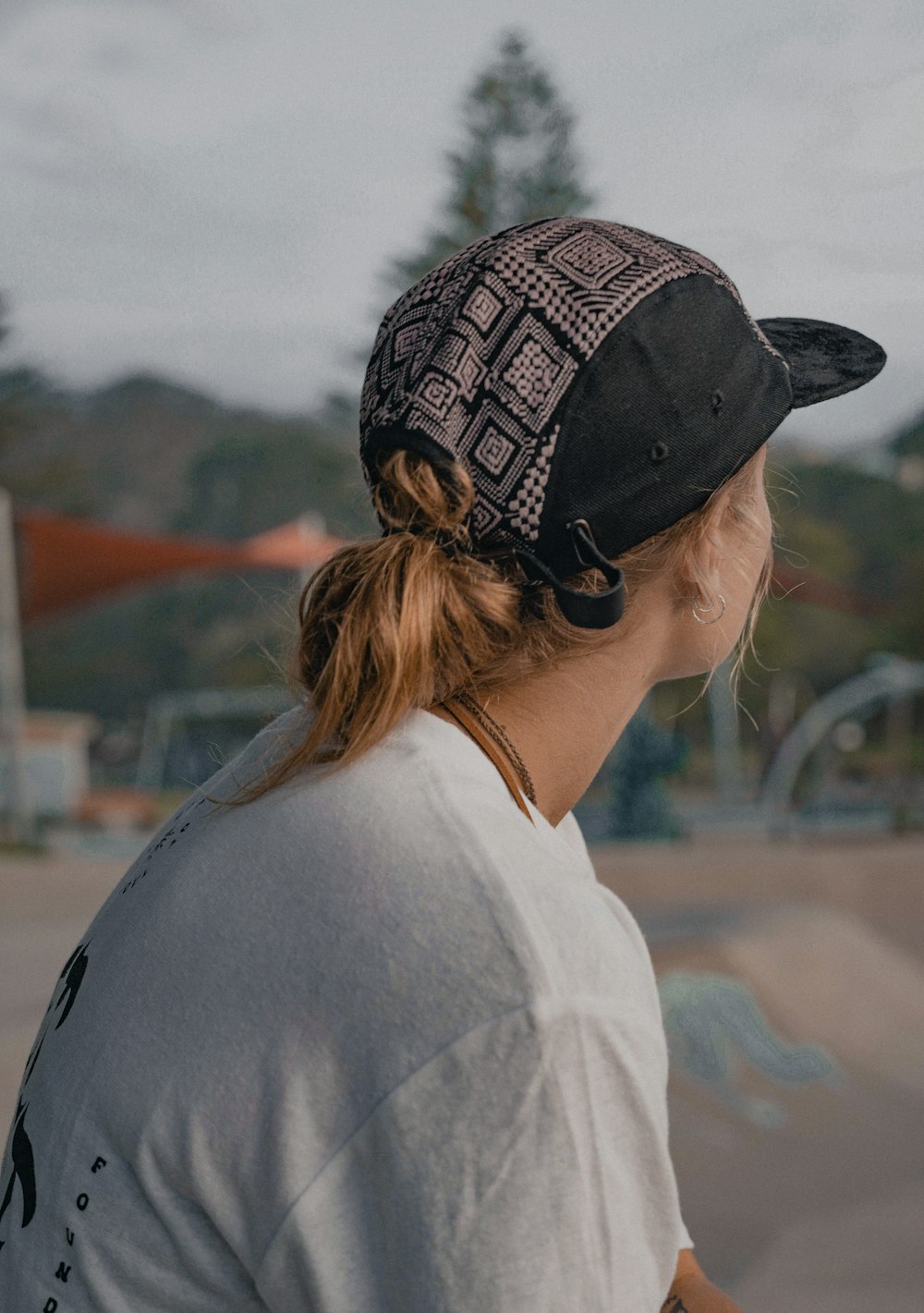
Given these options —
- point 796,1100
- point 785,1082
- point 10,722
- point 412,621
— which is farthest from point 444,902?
point 10,722

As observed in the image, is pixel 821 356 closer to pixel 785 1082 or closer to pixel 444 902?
pixel 444 902

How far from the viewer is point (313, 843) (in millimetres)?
880

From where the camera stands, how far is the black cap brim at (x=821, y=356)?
1.23 m

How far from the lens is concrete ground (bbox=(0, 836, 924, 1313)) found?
13.9 feet

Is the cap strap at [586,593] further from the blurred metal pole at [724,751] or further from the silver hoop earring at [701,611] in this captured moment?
the blurred metal pole at [724,751]

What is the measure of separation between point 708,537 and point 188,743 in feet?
55.4

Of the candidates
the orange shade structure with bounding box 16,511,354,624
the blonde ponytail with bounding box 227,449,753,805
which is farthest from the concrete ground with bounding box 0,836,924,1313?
the orange shade structure with bounding box 16,511,354,624

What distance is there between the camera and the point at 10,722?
12.1m

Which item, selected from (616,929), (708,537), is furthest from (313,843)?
(708,537)

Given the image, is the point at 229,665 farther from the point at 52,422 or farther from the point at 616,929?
the point at 616,929

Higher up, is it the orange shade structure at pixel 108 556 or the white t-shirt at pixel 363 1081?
the white t-shirt at pixel 363 1081

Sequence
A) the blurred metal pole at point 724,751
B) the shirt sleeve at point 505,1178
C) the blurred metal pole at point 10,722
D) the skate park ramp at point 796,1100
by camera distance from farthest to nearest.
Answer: the blurred metal pole at point 724,751
the blurred metal pole at point 10,722
the skate park ramp at point 796,1100
the shirt sleeve at point 505,1178

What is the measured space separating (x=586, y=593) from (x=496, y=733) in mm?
135

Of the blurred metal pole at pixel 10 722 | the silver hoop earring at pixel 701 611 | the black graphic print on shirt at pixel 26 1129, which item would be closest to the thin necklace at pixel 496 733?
the silver hoop earring at pixel 701 611
